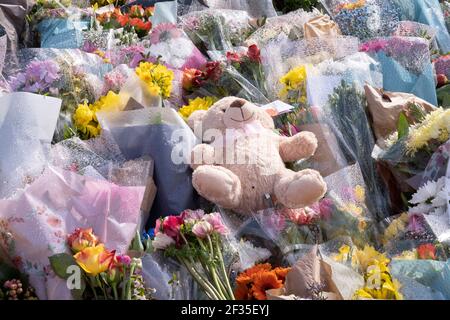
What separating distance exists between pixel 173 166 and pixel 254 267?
66 cm

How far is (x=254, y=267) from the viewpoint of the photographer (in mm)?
1978

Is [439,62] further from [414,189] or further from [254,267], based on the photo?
[254,267]

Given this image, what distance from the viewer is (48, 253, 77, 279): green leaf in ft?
6.10

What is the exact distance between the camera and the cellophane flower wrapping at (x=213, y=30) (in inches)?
146

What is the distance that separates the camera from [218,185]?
2.33 m

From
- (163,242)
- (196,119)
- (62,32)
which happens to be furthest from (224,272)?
(62,32)

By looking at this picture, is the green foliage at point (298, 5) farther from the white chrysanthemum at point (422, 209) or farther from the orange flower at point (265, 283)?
the orange flower at point (265, 283)

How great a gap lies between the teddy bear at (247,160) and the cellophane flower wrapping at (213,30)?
3.42ft

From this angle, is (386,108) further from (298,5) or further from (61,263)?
Answer: (298,5)

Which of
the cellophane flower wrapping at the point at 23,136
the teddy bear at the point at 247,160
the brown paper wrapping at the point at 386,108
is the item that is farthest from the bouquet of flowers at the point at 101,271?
the brown paper wrapping at the point at 386,108

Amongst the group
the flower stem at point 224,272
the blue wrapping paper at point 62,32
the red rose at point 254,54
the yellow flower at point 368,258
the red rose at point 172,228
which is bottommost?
the blue wrapping paper at point 62,32

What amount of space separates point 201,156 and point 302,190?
0.39 m
